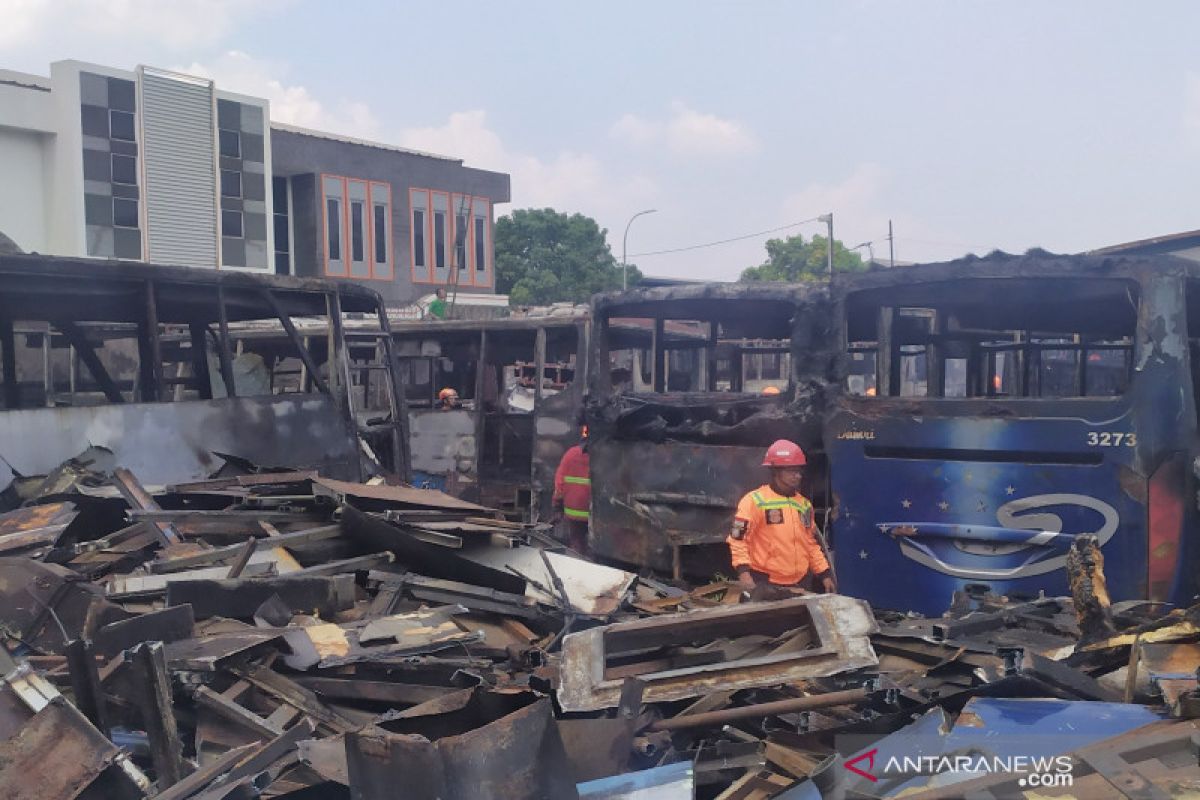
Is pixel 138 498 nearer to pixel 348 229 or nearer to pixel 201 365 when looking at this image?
pixel 201 365

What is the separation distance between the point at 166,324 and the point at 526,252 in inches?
1726

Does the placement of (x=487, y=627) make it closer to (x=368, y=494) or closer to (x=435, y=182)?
(x=368, y=494)

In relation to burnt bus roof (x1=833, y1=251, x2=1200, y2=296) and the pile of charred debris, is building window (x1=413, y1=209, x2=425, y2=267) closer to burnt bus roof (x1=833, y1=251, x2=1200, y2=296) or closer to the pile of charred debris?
the pile of charred debris

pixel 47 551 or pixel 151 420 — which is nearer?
pixel 47 551

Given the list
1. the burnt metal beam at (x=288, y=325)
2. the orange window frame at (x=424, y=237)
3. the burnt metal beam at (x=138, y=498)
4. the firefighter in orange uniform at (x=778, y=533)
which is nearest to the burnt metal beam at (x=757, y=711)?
the firefighter in orange uniform at (x=778, y=533)

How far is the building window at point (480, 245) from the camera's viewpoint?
35.2m

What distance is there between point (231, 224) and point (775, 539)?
25623 mm

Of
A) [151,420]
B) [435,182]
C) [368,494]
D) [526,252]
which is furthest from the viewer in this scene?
[526,252]

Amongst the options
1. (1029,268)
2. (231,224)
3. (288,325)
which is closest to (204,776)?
(1029,268)

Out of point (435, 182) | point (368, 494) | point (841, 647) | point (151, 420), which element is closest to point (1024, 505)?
point (841, 647)

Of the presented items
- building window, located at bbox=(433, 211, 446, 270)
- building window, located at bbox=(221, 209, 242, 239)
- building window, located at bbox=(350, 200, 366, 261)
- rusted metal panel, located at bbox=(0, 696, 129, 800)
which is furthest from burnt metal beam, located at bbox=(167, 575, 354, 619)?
building window, located at bbox=(433, 211, 446, 270)

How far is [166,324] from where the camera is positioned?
974 cm

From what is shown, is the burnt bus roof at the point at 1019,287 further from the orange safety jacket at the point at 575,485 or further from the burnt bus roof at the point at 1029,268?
the orange safety jacket at the point at 575,485

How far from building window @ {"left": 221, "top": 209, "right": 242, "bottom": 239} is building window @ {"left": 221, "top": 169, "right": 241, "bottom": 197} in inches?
18.9
